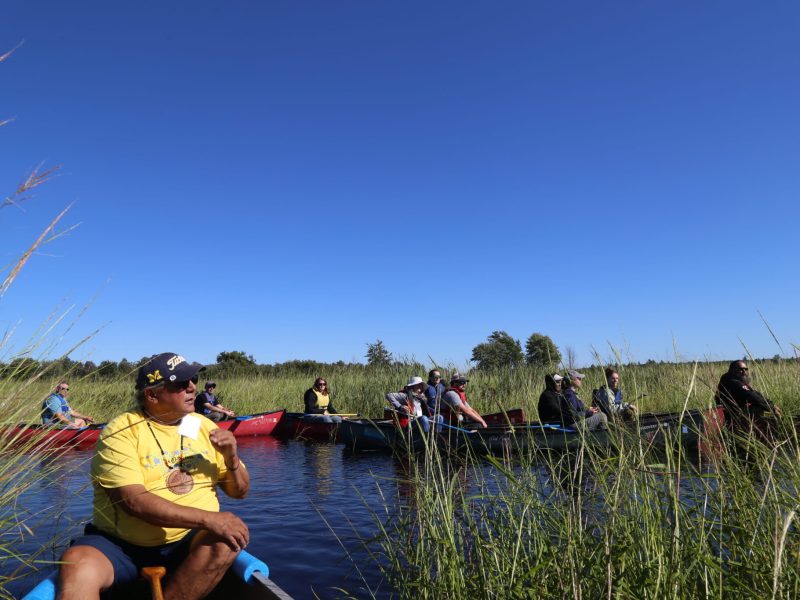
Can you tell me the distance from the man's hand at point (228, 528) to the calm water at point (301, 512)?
70cm

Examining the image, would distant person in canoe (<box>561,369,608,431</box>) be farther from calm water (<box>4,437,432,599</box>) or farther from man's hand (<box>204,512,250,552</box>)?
man's hand (<box>204,512,250,552</box>)

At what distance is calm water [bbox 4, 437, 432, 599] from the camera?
568 centimetres

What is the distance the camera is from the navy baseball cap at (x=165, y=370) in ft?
11.2

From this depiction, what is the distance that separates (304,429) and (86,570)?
47.2 ft

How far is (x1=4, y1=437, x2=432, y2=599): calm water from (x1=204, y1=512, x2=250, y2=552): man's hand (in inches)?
27.5

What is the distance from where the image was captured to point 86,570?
304cm

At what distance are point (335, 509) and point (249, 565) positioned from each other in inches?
214

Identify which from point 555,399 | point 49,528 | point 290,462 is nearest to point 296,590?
point 49,528

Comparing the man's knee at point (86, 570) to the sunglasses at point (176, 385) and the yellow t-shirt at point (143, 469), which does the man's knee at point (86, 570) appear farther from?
the sunglasses at point (176, 385)

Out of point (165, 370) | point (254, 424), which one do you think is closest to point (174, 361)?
point (165, 370)

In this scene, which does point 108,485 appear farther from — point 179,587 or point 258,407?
point 258,407

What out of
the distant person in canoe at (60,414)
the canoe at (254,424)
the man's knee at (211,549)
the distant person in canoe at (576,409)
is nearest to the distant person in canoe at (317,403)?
the canoe at (254,424)

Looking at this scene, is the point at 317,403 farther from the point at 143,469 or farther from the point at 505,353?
the point at 143,469

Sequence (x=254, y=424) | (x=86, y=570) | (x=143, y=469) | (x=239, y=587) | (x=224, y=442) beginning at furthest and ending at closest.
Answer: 1. (x=254, y=424)
2. (x=239, y=587)
3. (x=224, y=442)
4. (x=143, y=469)
5. (x=86, y=570)
